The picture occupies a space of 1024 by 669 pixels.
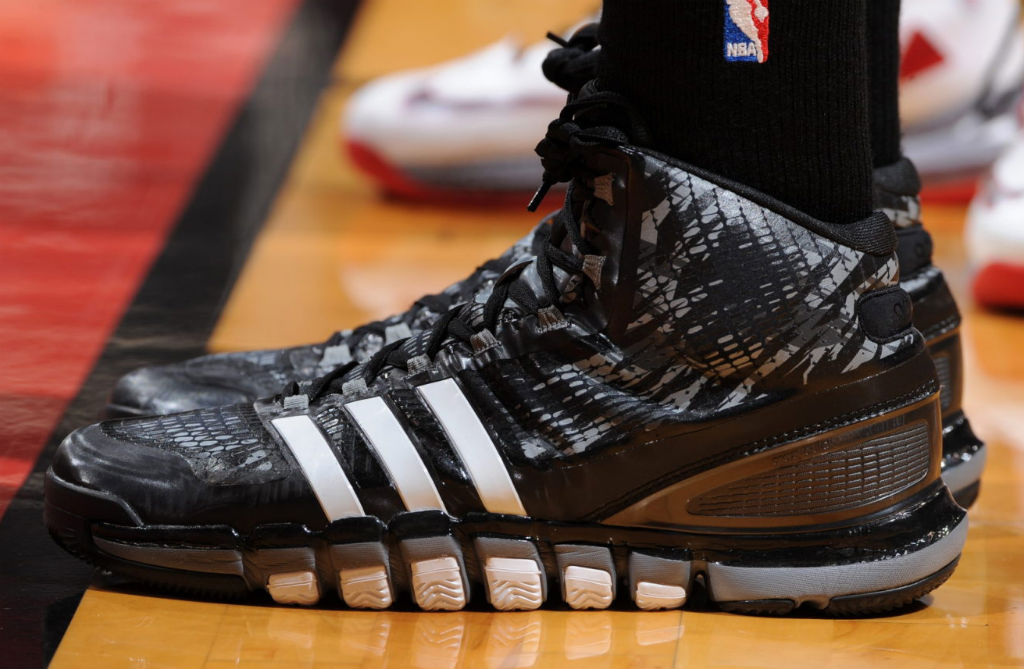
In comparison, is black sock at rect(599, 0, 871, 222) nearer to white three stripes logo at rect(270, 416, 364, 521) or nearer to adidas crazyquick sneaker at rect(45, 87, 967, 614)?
adidas crazyquick sneaker at rect(45, 87, 967, 614)

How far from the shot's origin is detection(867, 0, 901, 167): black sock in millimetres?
1180

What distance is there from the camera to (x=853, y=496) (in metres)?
0.97

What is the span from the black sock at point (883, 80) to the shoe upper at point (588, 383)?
0.25 meters

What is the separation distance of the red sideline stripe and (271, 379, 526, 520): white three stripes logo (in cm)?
32

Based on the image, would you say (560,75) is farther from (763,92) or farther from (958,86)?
(958,86)

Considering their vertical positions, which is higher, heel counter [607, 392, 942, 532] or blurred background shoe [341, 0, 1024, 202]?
blurred background shoe [341, 0, 1024, 202]

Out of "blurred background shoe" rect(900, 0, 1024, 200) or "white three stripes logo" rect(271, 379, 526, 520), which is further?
"blurred background shoe" rect(900, 0, 1024, 200)

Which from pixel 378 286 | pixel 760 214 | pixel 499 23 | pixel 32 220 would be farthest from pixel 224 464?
pixel 499 23

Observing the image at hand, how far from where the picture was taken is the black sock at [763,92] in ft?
2.94

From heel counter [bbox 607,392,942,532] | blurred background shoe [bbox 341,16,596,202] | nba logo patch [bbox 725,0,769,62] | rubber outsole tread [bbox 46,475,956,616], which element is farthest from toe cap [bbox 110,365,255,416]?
blurred background shoe [bbox 341,16,596,202]

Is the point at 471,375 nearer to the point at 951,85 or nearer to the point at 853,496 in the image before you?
the point at 853,496

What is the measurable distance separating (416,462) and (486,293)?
16 cm

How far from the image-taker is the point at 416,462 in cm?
99

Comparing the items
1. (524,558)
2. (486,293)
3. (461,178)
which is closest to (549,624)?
(524,558)
